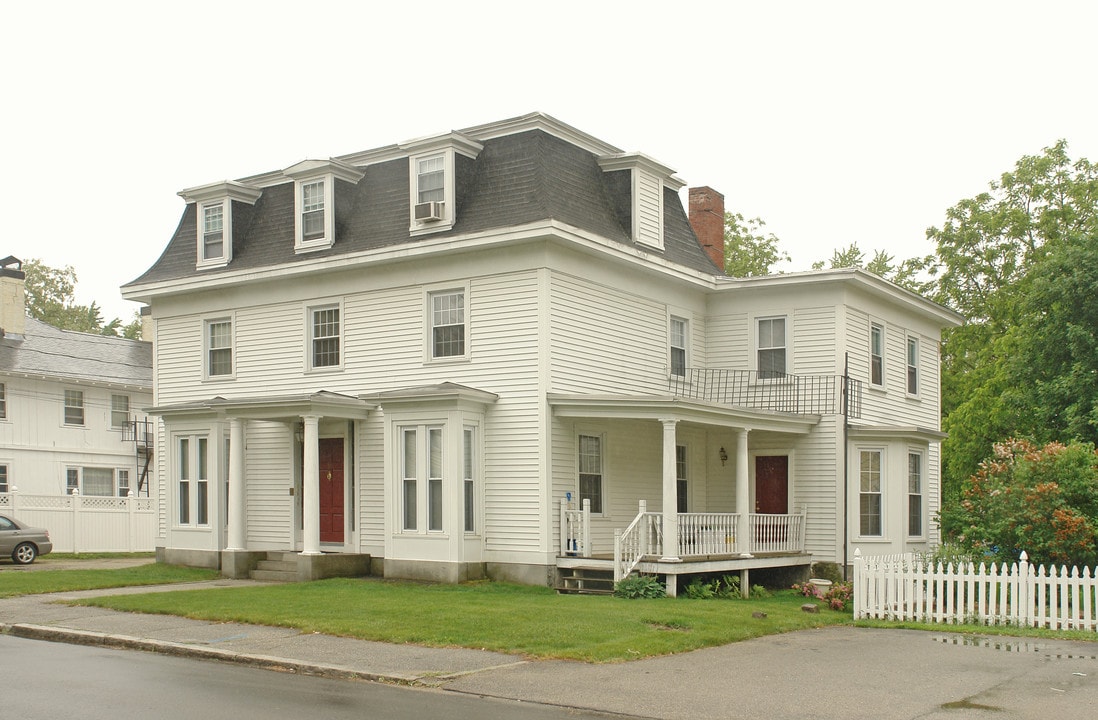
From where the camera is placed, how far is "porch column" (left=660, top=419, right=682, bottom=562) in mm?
20547

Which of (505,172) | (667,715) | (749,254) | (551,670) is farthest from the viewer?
(749,254)

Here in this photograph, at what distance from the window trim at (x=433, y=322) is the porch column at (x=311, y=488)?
2557 millimetres

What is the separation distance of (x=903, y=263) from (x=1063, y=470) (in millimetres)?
30222

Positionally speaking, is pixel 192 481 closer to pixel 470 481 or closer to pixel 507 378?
pixel 470 481

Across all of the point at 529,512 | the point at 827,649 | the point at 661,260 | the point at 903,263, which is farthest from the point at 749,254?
the point at 827,649

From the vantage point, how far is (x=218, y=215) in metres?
26.8

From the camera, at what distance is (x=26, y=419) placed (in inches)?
1521

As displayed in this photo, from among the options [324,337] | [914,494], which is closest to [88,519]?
[324,337]

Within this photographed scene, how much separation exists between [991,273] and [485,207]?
29.8 m

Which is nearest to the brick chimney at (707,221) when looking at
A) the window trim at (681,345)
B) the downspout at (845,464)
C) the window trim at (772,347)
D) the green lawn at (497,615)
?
the window trim at (772,347)

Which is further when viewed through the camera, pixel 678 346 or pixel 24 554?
pixel 24 554

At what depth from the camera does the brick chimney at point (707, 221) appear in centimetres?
2930

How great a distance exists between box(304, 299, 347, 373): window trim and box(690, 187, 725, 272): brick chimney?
9.49 m

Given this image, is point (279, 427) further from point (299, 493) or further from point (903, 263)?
point (903, 263)
